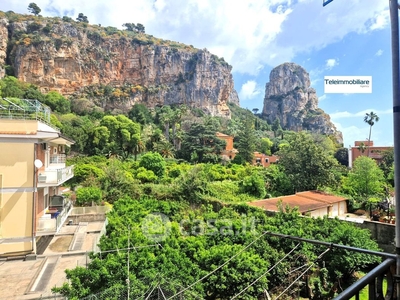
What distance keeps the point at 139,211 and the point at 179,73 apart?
55281 millimetres

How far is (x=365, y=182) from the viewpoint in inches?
749

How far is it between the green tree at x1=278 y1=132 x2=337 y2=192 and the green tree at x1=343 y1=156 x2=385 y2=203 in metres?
1.53

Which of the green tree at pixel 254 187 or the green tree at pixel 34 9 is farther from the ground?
the green tree at pixel 34 9

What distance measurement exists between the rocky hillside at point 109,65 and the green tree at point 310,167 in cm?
3975

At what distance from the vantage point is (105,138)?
92.1 ft

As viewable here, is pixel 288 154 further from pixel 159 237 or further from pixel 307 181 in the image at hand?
pixel 159 237

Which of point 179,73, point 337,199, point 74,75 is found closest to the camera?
point 337,199

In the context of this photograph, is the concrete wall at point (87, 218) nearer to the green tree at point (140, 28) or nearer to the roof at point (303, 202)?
the roof at point (303, 202)

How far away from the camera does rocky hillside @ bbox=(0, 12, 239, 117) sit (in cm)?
4747

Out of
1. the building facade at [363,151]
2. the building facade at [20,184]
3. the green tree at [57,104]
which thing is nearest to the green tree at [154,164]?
the building facade at [20,184]

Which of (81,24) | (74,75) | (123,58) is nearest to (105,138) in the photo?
(74,75)

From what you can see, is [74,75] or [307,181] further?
[74,75]

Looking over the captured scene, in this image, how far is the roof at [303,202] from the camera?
1378cm

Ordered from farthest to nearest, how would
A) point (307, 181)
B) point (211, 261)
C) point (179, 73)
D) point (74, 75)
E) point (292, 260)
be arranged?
point (179, 73) → point (74, 75) → point (307, 181) → point (292, 260) → point (211, 261)
